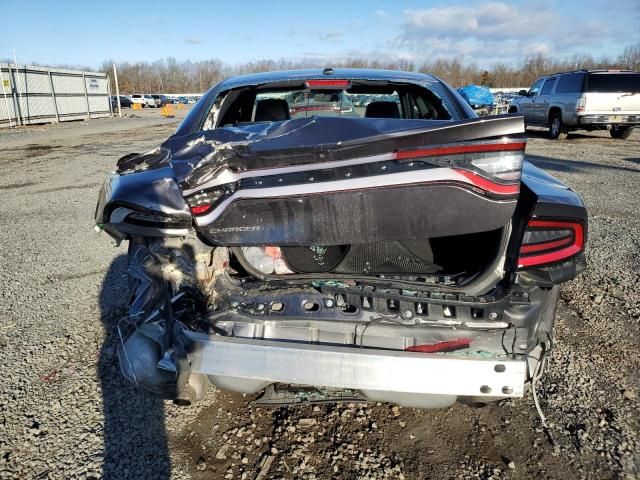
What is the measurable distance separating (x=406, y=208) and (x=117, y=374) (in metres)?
2.07

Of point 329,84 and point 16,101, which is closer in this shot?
point 329,84

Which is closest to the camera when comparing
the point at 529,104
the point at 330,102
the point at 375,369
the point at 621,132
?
the point at 375,369

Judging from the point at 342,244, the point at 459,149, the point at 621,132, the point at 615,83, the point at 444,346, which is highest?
the point at 615,83

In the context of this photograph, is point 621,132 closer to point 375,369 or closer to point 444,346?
point 444,346

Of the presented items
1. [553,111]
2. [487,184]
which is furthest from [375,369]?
[553,111]

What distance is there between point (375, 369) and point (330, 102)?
230cm

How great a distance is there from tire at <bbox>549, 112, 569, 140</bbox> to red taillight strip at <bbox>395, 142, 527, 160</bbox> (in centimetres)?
1532

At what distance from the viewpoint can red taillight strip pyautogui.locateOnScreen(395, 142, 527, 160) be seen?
1.67 m

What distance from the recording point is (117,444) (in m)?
2.24

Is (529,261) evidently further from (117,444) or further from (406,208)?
(117,444)

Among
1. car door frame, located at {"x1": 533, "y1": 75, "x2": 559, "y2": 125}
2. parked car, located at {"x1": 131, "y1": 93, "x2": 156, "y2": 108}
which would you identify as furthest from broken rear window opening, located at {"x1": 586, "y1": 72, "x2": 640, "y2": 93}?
parked car, located at {"x1": 131, "y1": 93, "x2": 156, "y2": 108}

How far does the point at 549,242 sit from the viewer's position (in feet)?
6.30

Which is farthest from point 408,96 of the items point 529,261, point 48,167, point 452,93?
point 48,167

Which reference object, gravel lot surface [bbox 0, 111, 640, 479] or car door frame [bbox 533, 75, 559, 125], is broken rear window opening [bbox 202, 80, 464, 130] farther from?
car door frame [bbox 533, 75, 559, 125]
